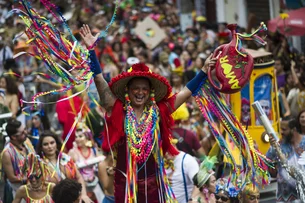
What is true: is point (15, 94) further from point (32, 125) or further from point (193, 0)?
point (193, 0)

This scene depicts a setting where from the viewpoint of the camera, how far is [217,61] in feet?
24.8

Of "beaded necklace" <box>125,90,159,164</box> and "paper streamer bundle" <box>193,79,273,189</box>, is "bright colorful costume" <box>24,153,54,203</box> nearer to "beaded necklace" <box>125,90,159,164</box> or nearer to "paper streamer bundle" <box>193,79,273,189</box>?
"beaded necklace" <box>125,90,159,164</box>

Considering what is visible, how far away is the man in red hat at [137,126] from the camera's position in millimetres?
7410

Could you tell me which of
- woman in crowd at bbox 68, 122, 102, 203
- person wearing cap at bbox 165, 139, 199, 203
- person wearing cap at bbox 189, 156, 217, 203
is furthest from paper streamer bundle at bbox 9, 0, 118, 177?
woman in crowd at bbox 68, 122, 102, 203

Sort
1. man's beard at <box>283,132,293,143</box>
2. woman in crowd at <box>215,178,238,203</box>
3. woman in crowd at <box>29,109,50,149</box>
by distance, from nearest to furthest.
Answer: woman in crowd at <box>215,178,238,203</box>, man's beard at <box>283,132,293,143</box>, woman in crowd at <box>29,109,50,149</box>

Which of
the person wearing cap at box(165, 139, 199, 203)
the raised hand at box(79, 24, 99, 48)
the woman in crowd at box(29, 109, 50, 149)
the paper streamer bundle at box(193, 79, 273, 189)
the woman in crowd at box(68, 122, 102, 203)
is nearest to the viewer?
the raised hand at box(79, 24, 99, 48)

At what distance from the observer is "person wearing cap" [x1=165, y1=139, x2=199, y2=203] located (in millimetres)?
8969

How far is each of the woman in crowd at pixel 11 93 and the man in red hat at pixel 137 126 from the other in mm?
6259

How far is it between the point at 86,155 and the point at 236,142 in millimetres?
3725

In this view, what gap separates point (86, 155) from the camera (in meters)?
11.1

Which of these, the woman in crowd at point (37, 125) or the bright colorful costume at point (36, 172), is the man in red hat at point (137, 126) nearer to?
the bright colorful costume at point (36, 172)

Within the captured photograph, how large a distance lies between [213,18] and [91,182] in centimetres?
1702

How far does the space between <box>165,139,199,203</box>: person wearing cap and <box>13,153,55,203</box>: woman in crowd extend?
46.5 inches

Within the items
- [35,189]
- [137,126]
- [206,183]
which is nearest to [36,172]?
[35,189]
